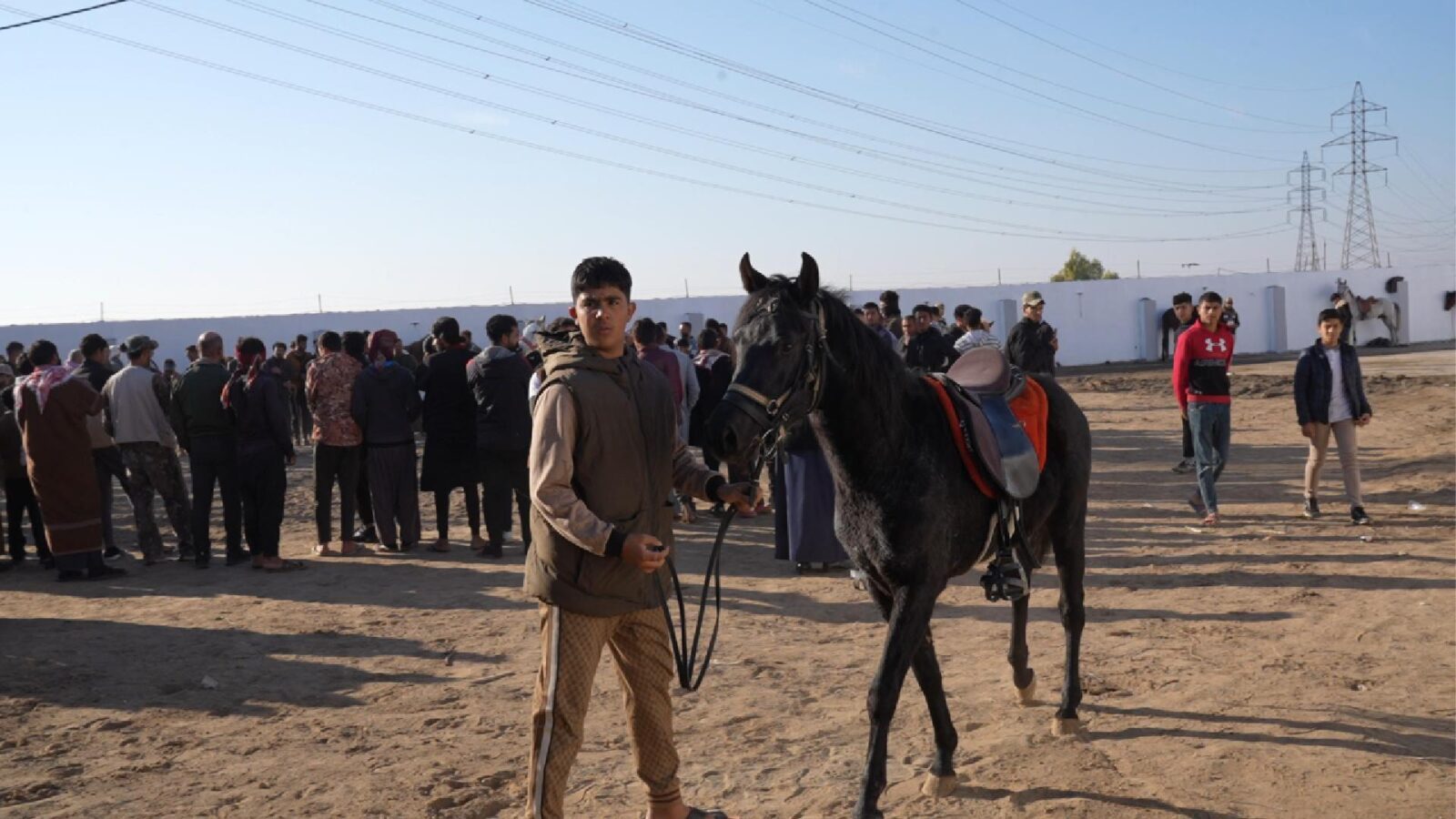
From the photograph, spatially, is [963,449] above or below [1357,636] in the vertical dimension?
above

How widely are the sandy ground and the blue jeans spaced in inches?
21.2

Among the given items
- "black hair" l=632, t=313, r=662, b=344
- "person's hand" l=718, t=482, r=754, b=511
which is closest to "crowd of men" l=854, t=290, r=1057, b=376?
"black hair" l=632, t=313, r=662, b=344

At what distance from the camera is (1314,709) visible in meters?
5.41

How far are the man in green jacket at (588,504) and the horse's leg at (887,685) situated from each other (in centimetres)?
105

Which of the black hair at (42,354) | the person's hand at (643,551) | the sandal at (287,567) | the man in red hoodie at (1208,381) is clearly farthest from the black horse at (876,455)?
the black hair at (42,354)

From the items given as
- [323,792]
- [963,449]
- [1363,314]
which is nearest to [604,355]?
[963,449]

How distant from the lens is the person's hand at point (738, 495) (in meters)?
3.61

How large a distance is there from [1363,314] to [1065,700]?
4423cm

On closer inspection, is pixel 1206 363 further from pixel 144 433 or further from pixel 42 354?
pixel 42 354

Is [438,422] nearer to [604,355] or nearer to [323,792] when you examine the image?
[323,792]

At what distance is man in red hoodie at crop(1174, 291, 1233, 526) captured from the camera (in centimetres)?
1001

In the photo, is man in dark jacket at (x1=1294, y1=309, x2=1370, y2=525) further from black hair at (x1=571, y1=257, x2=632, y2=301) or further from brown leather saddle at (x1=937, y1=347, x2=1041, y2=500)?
black hair at (x1=571, y1=257, x2=632, y2=301)

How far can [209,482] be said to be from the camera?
405 inches

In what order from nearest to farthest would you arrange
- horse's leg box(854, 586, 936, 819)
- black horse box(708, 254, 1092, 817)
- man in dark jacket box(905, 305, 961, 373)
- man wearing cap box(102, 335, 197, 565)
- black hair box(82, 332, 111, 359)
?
black horse box(708, 254, 1092, 817), horse's leg box(854, 586, 936, 819), man wearing cap box(102, 335, 197, 565), black hair box(82, 332, 111, 359), man in dark jacket box(905, 305, 961, 373)
